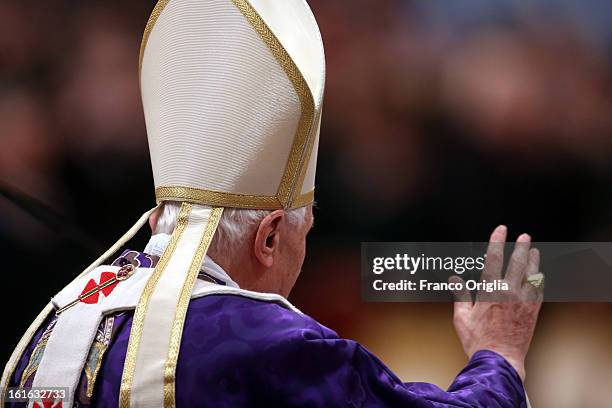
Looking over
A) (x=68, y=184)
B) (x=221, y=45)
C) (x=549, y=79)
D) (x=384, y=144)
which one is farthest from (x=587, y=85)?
(x=68, y=184)

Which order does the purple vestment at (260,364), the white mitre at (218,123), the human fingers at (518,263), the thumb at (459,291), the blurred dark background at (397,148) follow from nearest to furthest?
the purple vestment at (260,364) < the white mitre at (218,123) < the human fingers at (518,263) < the thumb at (459,291) < the blurred dark background at (397,148)

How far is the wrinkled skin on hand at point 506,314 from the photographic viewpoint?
7.23 ft

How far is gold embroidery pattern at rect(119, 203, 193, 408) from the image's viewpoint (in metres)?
1.69


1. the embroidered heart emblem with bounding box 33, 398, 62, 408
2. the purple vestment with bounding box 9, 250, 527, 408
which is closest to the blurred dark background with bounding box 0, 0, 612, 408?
the purple vestment with bounding box 9, 250, 527, 408

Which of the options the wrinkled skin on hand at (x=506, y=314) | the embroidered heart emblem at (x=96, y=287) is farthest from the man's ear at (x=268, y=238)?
the wrinkled skin on hand at (x=506, y=314)

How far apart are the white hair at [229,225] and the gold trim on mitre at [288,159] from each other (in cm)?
2

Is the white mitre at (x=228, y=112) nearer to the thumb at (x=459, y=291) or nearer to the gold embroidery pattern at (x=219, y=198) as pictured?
the gold embroidery pattern at (x=219, y=198)

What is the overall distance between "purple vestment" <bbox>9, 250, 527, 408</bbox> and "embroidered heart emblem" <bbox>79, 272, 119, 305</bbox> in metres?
0.07

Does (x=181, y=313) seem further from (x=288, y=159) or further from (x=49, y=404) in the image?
(x=288, y=159)

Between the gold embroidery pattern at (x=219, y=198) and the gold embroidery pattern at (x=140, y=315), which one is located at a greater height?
the gold embroidery pattern at (x=219, y=198)

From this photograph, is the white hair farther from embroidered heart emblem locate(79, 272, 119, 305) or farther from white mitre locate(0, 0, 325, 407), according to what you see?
embroidered heart emblem locate(79, 272, 119, 305)

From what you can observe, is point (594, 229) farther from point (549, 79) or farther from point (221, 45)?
point (221, 45)

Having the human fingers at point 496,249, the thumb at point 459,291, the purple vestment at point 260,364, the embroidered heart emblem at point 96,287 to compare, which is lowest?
the purple vestment at point 260,364

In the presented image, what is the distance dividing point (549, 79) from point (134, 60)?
1269mm
